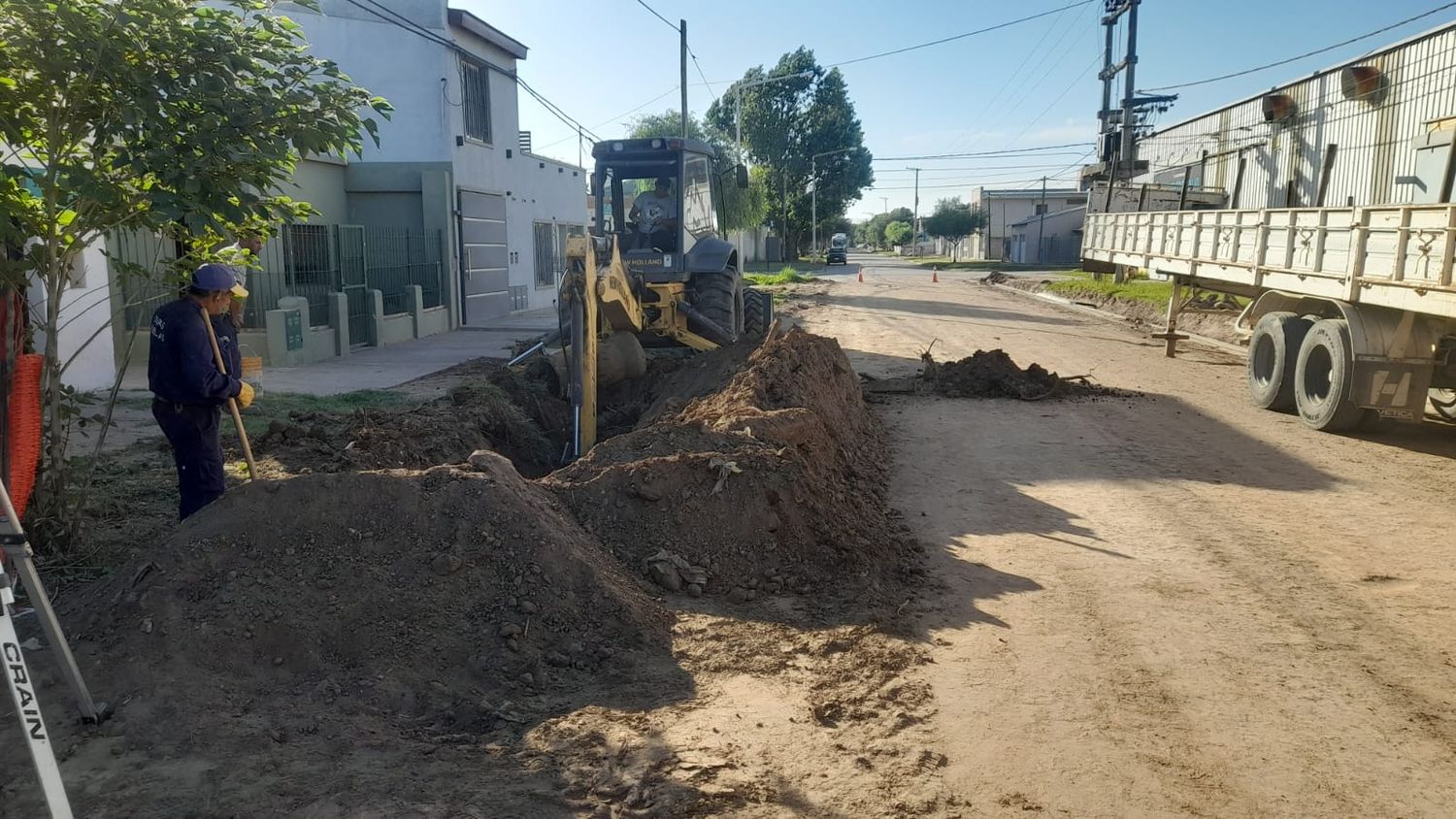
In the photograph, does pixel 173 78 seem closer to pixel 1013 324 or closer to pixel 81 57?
pixel 81 57

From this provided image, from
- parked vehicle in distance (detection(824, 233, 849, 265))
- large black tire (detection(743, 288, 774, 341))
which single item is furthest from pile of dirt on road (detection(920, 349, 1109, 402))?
parked vehicle in distance (detection(824, 233, 849, 265))

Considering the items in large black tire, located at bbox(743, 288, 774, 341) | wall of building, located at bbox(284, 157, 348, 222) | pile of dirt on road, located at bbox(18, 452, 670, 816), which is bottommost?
pile of dirt on road, located at bbox(18, 452, 670, 816)

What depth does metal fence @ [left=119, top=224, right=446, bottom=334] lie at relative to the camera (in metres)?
16.5

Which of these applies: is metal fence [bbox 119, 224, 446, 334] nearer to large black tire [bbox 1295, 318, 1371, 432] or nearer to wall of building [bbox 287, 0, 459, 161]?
wall of building [bbox 287, 0, 459, 161]

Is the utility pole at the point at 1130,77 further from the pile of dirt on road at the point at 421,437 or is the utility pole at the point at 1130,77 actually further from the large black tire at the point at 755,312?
the pile of dirt on road at the point at 421,437

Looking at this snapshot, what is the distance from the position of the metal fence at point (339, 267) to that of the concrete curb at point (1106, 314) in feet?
49.1

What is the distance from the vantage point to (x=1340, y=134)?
2211cm

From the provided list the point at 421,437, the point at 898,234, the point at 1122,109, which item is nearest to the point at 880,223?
the point at 898,234

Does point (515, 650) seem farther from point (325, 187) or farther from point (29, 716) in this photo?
point (325, 187)

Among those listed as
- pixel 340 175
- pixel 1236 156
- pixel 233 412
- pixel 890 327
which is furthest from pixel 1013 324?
pixel 233 412

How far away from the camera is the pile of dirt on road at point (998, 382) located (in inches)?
498

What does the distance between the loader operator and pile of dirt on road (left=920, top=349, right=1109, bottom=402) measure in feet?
12.6

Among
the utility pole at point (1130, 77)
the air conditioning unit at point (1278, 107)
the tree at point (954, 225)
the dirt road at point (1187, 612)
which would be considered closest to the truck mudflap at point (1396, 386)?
the dirt road at point (1187, 612)

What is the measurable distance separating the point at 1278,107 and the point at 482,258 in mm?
19440
